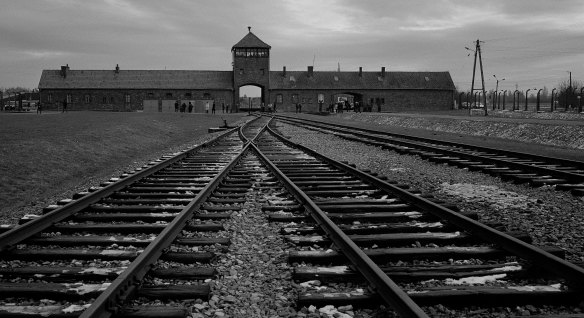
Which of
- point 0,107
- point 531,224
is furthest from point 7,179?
point 0,107

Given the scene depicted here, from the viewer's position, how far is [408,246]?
4.70 meters

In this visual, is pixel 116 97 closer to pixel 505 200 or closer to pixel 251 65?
pixel 251 65

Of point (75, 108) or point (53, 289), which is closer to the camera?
point (53, 289)

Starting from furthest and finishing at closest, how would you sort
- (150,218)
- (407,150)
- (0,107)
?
(0,107) → (407,150) → (150,218)

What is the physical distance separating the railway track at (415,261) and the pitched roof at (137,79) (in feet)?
247

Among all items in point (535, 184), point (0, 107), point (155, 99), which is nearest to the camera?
point (535, 184)

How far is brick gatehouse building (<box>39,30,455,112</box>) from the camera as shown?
261 ft

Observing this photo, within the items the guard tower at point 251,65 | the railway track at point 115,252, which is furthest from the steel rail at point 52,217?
the guard tower at point 251,65

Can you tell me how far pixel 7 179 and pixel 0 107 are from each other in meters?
70.1

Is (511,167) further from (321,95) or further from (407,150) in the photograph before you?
(321,95)

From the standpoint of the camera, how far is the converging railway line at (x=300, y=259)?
3332 millimetres

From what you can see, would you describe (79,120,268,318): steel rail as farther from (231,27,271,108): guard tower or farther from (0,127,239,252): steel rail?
(231,27,271,108): guard tower

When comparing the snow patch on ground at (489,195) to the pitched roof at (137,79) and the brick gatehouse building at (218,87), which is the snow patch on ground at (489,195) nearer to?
the brick gatehouse building at (218,87)

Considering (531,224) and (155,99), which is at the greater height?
(155,99)
